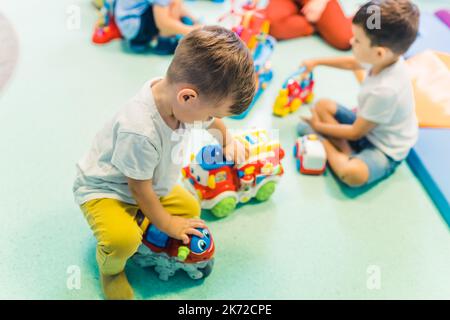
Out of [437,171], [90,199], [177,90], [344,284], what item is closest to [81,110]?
[90,199]

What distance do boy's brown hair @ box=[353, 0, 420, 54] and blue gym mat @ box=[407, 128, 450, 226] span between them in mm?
345

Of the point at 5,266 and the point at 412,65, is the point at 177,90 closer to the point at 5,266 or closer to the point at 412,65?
the point at 5,266

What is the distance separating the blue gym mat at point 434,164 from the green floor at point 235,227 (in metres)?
0.02

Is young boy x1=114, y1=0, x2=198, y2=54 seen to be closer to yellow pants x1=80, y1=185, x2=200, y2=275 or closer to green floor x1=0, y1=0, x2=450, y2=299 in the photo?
green floor x1=0, y1=0, x2=450, y2=299

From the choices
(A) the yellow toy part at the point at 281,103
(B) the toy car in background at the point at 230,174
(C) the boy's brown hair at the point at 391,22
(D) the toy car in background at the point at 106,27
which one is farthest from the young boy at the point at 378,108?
(D) the toy car in background at the point at 106,27

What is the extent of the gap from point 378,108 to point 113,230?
29.6 inches

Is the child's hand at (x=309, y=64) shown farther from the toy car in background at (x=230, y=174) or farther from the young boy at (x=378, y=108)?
the toy car in background at (x=230, y=174)

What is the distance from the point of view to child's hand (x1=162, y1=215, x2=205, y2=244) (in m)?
0.87

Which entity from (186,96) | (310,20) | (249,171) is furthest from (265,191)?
(310,20)

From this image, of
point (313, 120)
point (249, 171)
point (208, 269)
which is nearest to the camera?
point (208, 269)

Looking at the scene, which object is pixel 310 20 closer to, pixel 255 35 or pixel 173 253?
pixel 255 35

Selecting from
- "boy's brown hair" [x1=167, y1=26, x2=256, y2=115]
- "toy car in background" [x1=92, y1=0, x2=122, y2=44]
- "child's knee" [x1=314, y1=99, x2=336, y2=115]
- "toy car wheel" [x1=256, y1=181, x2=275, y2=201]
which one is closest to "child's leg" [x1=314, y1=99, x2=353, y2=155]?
"child's knee" [x1=314, y1=99, x2=336, y2=115]

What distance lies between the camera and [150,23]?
166 cm

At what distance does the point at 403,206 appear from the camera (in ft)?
3.94
